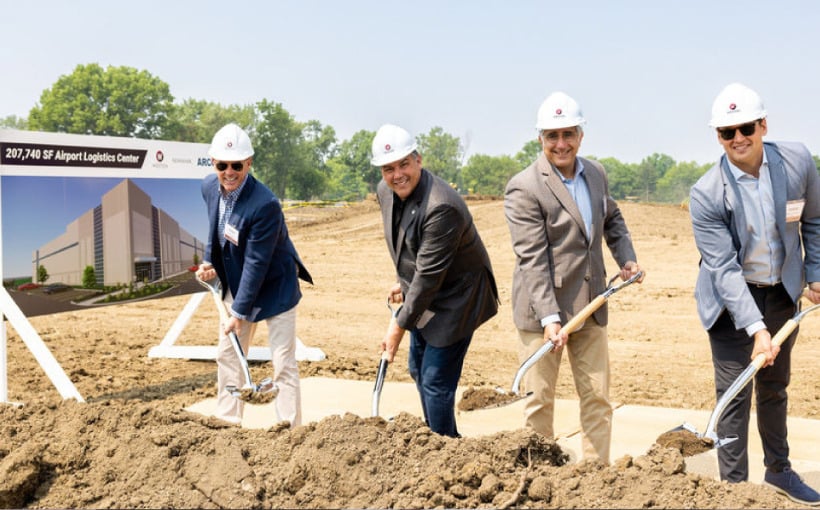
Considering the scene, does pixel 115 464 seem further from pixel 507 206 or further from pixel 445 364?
pixel 507 206

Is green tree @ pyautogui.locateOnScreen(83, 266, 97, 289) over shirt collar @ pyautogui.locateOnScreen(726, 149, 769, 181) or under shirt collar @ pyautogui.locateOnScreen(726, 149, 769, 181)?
under

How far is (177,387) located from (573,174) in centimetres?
482

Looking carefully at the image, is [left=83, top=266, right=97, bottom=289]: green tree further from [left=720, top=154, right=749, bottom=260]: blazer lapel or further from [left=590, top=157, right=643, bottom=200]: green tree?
[left=590, top=157, right=643, bottom=200]: green tree

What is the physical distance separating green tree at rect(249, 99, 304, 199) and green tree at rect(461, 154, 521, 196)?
663 inches

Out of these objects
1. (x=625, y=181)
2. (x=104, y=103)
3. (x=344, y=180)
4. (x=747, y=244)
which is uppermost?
(x=104, y=103)

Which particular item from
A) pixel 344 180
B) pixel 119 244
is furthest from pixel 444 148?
pixel 119 244

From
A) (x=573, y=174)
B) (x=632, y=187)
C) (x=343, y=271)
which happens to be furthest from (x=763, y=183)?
(x=632, y=187)

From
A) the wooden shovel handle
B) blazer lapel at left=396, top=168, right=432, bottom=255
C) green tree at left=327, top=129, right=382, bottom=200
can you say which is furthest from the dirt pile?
green tree at left=327, top=129, right=382, bottom=200

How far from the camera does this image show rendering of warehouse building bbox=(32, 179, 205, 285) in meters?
7.56

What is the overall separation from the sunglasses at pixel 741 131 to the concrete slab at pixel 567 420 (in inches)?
77.4

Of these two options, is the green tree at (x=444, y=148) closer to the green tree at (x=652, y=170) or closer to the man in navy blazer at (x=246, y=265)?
the green tree at (x=652, y=170)

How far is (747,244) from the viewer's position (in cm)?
432

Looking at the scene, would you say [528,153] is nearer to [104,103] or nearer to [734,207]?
[104,103]

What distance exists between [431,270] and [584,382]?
1.02 meters
